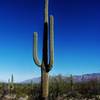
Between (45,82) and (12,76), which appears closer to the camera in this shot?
(45,82)

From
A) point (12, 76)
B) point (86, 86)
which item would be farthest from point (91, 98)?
point (12, 76)

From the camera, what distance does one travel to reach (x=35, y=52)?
1113 cm

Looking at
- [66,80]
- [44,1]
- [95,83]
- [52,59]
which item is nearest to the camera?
[52,59]

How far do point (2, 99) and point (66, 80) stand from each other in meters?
12.0

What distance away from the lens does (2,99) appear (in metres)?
24.7

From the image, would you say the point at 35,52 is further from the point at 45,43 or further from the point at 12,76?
the point at 12,76

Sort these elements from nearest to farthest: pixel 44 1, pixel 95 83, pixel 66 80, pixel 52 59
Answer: pixel 52 59
pixel 44 1
pixel 95 83
pixel 66 80

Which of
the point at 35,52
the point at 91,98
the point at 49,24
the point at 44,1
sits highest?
the point at 44,1

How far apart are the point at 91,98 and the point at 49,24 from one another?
15057 mm

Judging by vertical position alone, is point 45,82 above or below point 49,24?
below

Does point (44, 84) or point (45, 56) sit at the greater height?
point (45, 56)

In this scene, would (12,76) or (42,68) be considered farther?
(12,76)

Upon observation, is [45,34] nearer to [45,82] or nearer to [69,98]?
[45,82]

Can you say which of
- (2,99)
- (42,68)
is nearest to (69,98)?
(2,99)
